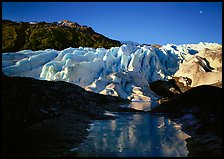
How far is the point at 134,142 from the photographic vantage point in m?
13.4

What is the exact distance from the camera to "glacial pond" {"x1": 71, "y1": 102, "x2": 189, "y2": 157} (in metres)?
11.3

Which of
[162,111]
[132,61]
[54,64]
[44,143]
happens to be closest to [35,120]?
[44,143]

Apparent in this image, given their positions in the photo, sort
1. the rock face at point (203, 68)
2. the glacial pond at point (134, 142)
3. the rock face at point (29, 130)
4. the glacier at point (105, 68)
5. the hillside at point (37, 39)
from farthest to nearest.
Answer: the hillside at point (37, 39), the rock face at point (203, 68), the glacier at point (105, 68), the glacial pond at point (134, 142), the rock face at point (29, 130)

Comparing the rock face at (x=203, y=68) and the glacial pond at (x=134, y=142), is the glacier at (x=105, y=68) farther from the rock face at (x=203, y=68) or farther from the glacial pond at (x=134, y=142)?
the glacial pond at (x=134, y=142)

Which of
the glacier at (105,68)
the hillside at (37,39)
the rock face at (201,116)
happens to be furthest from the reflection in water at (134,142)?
the hillside at (37,39)

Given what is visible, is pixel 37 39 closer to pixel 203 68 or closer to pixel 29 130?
pixel 203 68

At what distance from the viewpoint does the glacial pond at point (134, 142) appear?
37.0 ft

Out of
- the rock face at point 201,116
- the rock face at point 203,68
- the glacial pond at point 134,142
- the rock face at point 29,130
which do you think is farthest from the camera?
the rock face at point 203,68

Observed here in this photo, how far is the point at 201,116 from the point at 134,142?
7370mm

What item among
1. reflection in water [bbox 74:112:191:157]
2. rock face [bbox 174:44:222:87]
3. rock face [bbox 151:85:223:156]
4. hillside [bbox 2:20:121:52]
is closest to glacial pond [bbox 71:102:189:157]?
reflection in water [bbox 74:112:191:157]

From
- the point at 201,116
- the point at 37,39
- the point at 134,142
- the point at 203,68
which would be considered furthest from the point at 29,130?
the point at 37,39

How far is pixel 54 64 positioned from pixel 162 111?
2363 centimetres

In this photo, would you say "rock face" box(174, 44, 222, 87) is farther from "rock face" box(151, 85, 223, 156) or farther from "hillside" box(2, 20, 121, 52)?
"hillside" box(2, 20, 121, 52)

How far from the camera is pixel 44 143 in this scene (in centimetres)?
1114
